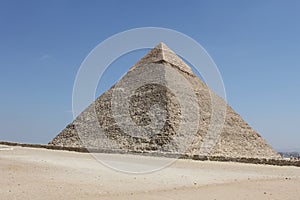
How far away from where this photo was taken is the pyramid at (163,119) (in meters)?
29.9

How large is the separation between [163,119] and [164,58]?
12729 mm

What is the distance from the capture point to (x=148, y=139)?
97.1 feet

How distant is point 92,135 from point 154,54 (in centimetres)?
1525

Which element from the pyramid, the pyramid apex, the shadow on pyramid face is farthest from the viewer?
the pyramid apex

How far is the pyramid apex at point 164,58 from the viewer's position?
43.6 m

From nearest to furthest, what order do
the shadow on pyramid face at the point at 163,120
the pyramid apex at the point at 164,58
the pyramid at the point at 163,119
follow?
1. the shadow on pyramid face at the point at 163,120
2. the pyramid at the point at 163,119
3. the pyramid apex at the point at 164,58

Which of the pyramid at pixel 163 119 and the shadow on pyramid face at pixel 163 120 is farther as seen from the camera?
the pyramid at pixel 163 119

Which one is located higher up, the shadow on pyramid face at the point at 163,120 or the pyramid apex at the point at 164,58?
the pyramid apex at the point at 164,58

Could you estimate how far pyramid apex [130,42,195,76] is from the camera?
4362 centimetres

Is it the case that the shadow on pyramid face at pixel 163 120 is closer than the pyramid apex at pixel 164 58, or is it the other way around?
the shadow on pyramid face at pixel 163 120

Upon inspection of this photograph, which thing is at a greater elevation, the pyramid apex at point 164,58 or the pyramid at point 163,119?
the pyramid apex at point 164,58

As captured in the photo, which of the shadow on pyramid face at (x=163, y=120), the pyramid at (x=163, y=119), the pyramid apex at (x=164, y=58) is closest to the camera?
the shadow on pyramid face at (x=163, y=120)

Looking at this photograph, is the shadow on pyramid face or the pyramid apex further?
the pyramid apex

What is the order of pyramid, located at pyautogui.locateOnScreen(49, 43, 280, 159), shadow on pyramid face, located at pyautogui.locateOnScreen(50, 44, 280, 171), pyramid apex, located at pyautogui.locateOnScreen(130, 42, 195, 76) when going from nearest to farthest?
shadow on pyramid face, located at pyautogui.locateOnScreen(50, 44, 280, 171), pyramid, located at pyautogui.locateOnScreen(49, 43, 280, 159), pyramid apex, located at pyautogui.locateOnScreen(130, 42, 195, 76)
